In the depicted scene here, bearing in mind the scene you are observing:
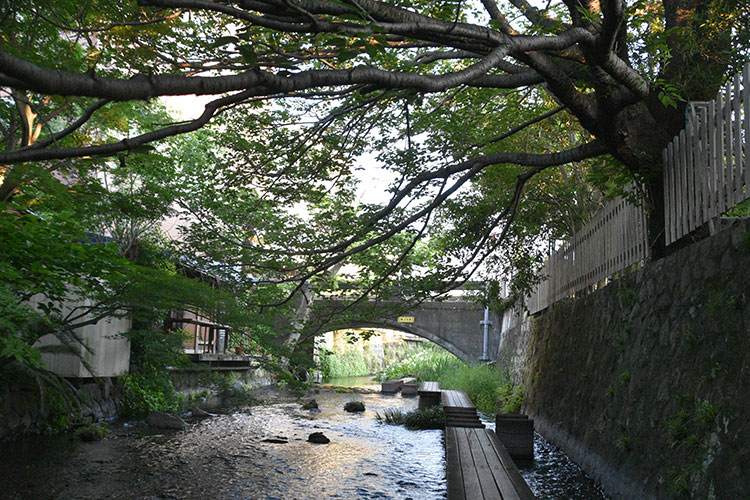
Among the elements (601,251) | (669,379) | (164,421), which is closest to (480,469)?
(669,379)

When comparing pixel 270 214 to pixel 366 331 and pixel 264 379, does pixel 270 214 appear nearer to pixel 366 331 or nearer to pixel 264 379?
pixel 366 331

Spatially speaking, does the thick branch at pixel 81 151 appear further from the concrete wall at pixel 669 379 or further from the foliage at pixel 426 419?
the foliage at pixel 426 419

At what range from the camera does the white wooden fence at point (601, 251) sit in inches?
280

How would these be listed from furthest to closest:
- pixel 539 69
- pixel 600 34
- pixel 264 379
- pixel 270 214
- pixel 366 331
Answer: pixel 264 379 → pixel 270 214 → pixel 366 331 → pixel 539 69 → pixel 600 34

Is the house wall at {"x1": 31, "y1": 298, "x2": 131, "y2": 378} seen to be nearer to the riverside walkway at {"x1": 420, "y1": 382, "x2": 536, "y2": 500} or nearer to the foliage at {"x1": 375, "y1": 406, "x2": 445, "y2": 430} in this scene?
the foliage at {"x1": 375, "y1": 406, "x2": 445, "y2": 430}

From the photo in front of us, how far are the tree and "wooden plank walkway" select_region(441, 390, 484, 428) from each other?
96.9 inches

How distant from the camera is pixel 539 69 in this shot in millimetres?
5402

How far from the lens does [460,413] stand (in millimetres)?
10844

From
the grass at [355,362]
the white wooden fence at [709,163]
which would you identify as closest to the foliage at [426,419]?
the white wooden fence at [709,163]

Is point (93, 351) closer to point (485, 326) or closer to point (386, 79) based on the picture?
point (386, 79)

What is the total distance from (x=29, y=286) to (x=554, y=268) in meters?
9.36

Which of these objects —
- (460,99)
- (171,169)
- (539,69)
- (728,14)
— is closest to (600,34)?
(539,69)

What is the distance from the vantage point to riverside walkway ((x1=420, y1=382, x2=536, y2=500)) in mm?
4829

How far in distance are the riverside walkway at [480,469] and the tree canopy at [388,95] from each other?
2.38m
